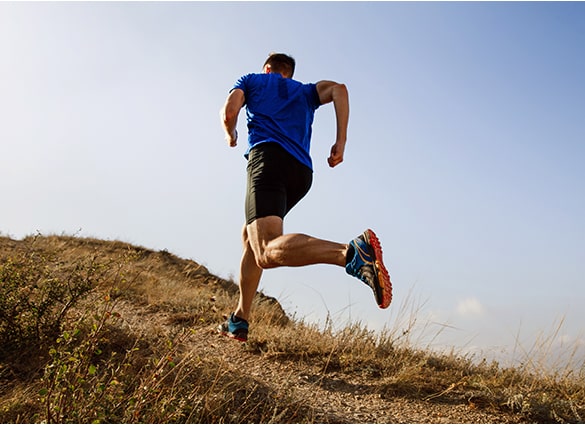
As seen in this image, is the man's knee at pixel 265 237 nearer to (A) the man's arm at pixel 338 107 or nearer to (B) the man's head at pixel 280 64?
(A) the man's arm at pixel 338 107

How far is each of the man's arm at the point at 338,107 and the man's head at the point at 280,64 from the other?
43 cm

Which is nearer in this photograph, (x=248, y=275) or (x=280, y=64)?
(x=248, y=275)

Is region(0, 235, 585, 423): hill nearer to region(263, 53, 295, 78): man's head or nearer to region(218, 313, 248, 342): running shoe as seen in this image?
region(218, 313, 248, 342): running shoe

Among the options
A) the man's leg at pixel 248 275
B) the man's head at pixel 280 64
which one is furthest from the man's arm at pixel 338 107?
the man's leg at pixel 248 275

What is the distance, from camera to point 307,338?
445 cm

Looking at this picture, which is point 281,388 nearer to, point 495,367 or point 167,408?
point 167,408

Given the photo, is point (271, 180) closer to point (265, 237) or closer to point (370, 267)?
point (265, 237)

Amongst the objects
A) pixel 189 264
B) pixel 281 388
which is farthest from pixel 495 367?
pixel 189 264

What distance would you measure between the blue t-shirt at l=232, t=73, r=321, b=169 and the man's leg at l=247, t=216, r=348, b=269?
72 centimetres

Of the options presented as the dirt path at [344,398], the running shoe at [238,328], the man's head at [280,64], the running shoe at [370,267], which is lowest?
the dirt path at [344,398]

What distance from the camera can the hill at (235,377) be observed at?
8.64ft

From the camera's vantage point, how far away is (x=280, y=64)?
14.8ft

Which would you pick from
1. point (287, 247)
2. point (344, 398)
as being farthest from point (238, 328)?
point (287, 247)

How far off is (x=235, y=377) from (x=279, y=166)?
160 cm
